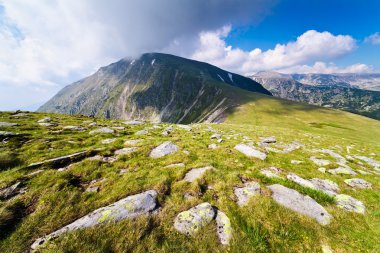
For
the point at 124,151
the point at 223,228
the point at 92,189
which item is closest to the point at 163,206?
the point at 223,228

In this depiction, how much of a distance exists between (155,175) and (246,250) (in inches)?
248

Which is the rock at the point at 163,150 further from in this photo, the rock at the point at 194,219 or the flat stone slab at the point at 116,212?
the rock at the point at 194,219

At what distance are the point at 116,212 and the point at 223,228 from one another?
14.6ft

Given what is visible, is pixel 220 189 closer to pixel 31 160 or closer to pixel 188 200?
pixel 188 200

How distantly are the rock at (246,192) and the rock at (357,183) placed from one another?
755 cm

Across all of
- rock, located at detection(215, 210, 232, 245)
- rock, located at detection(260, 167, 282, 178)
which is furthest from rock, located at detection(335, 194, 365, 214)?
rock, located at detection(215, 210, 232, 245)

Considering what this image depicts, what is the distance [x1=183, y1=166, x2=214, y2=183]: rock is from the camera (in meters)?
10.7

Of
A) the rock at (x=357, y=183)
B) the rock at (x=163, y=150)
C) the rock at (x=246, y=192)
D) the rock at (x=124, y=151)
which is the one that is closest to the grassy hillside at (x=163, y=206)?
the rock at (x=246, y=192)

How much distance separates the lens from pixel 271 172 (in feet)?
40.5

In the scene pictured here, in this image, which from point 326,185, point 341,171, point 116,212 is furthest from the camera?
point 341,171

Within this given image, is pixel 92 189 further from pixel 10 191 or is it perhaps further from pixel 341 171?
pixel 341 171

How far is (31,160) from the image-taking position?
12180 millimetres

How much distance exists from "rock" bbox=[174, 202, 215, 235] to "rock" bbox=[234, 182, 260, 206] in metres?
1.85

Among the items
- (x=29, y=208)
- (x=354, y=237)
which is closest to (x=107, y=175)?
(x=29, y=208)
